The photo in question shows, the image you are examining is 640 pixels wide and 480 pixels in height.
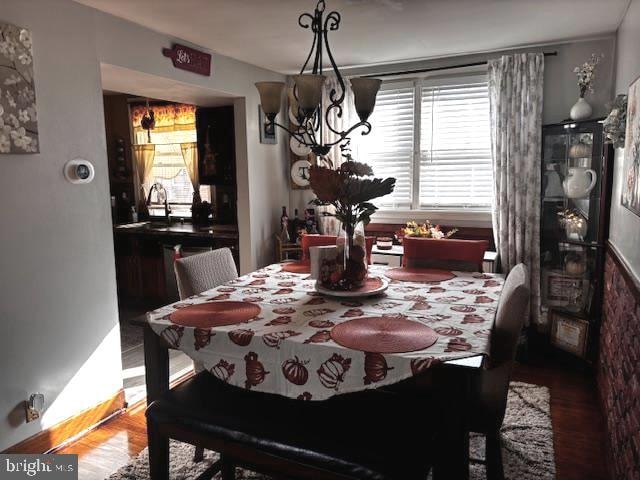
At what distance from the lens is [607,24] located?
3.06m

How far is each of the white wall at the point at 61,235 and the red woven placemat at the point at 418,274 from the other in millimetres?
1622

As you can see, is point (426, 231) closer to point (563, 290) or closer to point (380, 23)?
point (563, 290)

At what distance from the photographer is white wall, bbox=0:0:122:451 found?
223 centimetres

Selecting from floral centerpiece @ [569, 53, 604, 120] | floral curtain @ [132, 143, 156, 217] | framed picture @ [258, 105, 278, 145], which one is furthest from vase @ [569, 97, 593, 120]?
floral curtain @ [132, 143, 156, 217]

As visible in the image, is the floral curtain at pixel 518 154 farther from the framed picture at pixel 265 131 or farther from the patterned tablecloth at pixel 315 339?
the framed picture at pixel 265 131

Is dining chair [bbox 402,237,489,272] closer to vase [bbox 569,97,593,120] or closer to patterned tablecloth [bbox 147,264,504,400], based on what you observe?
patterned tablecloth [bbox 147,264,504,400]

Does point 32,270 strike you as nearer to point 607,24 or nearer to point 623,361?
point 623,361

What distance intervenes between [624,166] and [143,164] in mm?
4618

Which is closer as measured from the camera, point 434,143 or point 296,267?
point 296,267

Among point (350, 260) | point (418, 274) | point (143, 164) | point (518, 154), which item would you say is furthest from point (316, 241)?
point (143, 164)

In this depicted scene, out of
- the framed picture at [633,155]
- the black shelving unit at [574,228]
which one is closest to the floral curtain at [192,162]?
the black shelving unit at [574,228]

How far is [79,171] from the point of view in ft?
8.18

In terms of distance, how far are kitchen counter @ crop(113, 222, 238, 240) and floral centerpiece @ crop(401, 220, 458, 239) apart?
4.93 feet

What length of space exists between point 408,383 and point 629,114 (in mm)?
1689
